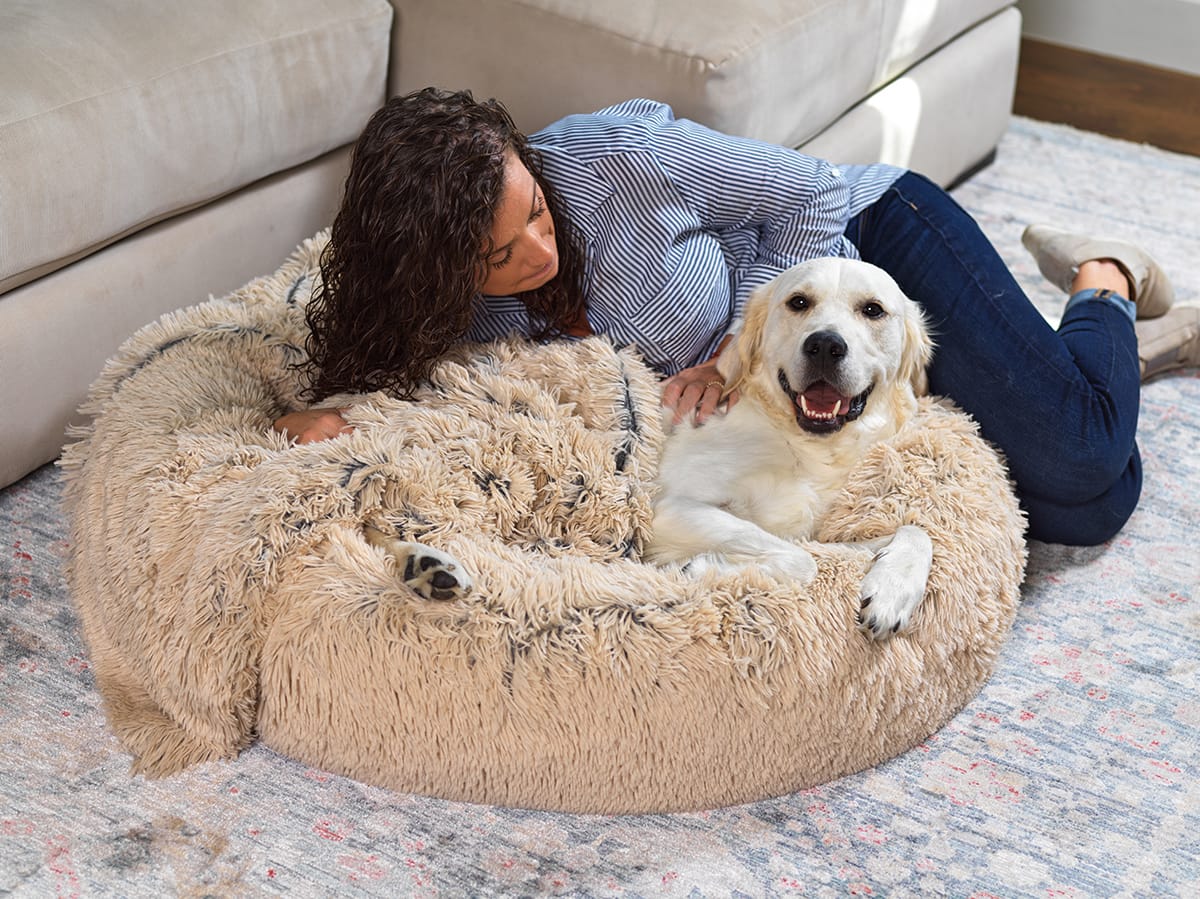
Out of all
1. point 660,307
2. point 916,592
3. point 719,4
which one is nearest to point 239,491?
point 660,307

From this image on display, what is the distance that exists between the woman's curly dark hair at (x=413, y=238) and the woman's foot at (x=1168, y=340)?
1328 mm

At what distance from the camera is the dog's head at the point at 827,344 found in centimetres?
200

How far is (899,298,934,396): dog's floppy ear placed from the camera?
2133 millimetres

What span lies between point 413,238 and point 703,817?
0.93 m

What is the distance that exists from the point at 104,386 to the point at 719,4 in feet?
4.47

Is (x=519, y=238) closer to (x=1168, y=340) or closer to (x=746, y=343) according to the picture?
(x=746, y=343)

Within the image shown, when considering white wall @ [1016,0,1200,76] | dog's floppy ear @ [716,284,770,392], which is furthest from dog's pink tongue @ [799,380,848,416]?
white wall @ [1016,0,1200,76]

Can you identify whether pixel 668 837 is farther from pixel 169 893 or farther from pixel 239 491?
pixel 239 491

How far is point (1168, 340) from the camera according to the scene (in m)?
2.78

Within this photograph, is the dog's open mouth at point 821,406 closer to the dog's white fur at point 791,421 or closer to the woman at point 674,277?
the dog's white fur at point 791,421

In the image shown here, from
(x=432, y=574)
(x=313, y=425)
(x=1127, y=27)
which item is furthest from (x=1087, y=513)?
(x=1127, y=27)

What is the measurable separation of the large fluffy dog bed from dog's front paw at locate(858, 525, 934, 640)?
0.02m

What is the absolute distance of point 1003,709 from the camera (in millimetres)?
1984

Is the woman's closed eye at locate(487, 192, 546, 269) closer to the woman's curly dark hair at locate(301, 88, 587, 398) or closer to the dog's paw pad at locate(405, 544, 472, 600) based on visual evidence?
the woman's curly dark hair at locate(301, 88, 587, 398)
